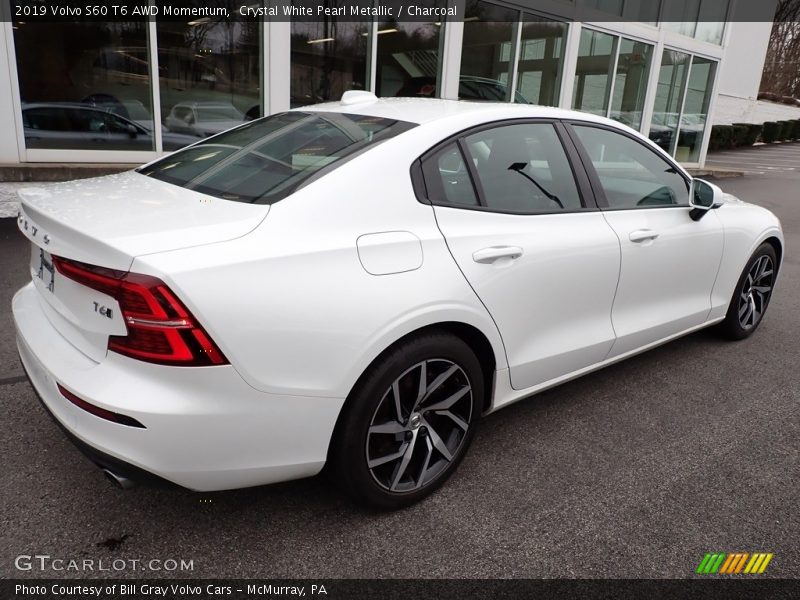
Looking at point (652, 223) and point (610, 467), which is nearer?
point (610, 467)

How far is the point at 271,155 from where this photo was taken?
8.52 feet

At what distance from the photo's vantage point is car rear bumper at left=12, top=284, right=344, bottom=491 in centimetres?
186

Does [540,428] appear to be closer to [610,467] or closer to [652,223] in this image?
[610,467]

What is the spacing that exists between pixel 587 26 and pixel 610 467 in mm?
12243

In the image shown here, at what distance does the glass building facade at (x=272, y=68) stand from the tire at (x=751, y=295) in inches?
269

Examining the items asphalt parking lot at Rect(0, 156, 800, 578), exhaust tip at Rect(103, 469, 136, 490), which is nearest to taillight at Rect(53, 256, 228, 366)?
exhaust tip at Rect(103, 469, 136, 490)

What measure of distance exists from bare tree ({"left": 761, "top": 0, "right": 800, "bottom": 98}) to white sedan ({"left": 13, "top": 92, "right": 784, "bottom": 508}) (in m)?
51.7

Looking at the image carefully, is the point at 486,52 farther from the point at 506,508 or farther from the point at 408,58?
the point at 506,508

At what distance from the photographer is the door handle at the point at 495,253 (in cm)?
249

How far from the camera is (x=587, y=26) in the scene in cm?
1288

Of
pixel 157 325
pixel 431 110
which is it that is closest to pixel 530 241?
pixel 431 110

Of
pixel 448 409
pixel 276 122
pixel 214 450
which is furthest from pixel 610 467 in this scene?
pixel 276 122

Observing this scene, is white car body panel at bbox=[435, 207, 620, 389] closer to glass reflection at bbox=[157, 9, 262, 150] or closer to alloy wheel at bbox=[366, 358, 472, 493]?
alloy wheel at bbox=[366, 358, 472, 493]

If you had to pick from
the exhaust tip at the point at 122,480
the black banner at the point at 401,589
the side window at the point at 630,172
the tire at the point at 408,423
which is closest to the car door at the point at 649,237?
the side window at the point at 630,172
